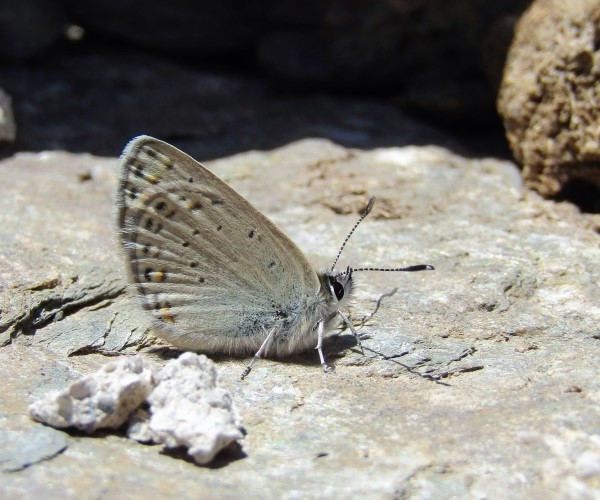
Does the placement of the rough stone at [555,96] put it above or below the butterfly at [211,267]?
above

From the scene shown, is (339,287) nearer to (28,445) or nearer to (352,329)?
(352,329)

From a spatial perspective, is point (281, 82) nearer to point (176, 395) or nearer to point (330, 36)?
point (330, 36)

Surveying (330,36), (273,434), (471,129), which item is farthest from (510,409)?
(330,36)

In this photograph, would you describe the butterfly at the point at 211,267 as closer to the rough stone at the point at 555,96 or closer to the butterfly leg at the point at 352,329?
the butterfly leg at the point at 352,329

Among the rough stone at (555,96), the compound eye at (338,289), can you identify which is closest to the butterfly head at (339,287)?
the compound eye at (338,289)

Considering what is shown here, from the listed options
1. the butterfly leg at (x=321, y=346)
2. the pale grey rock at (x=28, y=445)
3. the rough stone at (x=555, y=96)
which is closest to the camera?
the pale grey rock at (x=28, y=445)

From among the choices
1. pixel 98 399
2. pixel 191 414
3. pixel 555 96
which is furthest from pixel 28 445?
pixel 555 96
